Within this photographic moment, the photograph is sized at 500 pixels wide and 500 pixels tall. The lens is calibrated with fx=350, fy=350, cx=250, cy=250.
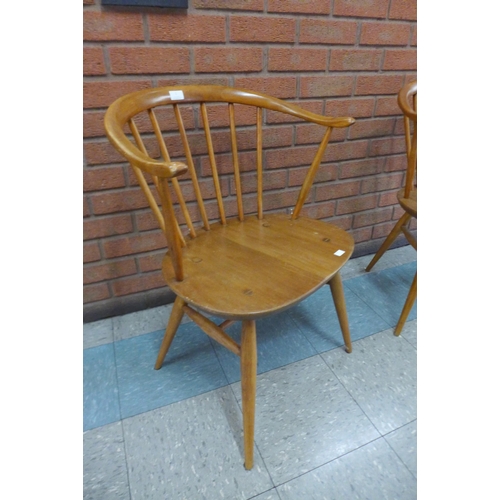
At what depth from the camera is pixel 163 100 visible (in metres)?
0.90

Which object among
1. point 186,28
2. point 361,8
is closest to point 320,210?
point 361,8

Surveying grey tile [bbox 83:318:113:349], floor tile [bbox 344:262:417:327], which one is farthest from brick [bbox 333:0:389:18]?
grey tile [bbox 83:318:113:349]

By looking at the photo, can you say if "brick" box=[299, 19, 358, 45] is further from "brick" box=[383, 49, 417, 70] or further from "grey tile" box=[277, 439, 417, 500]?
"grey tile" box=[277, 439, 417, 500]

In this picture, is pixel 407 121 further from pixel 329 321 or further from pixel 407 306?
pixel 329 321

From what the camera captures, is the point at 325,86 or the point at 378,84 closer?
the point at 325,86

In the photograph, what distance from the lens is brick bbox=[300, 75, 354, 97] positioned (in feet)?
4.00

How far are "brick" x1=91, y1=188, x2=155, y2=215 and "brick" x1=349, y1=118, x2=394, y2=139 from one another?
2.81ft

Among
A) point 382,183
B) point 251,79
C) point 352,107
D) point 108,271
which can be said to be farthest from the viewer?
point 382,183

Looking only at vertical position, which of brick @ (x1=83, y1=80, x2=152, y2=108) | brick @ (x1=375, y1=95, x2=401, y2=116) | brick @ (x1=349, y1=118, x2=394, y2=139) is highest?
brick @ (x1=375, y1=95, x2=401, y2=116)

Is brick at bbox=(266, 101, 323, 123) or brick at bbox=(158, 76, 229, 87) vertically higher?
brick at bbox=(158, 76, 229, 87)

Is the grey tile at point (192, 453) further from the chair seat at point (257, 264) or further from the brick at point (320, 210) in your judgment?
the brick at point (320, 210)

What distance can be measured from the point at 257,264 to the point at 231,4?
2.51 feet

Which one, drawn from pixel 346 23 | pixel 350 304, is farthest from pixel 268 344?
pixel 346 23

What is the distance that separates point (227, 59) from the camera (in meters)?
1.07
